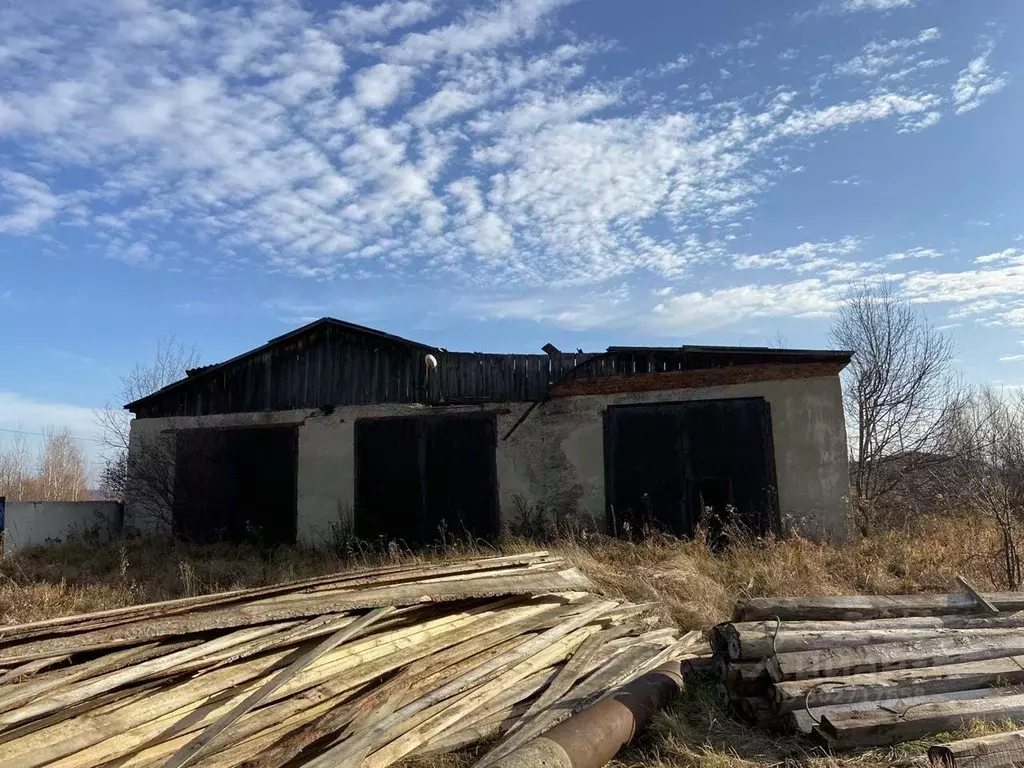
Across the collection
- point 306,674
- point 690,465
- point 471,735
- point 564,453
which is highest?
point 564,453

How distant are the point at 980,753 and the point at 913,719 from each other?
48 centimetres

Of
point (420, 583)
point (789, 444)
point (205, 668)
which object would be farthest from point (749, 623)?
point (789, 444)

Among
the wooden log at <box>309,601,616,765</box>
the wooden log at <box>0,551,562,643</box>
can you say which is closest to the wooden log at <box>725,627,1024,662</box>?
the wooden log at <box>309,601,616,765</box>

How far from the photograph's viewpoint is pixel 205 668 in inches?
169

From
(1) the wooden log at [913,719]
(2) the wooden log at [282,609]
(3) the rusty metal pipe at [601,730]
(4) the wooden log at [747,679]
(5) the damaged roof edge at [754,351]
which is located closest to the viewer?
(3) the rusty metal pipe at [601,730]

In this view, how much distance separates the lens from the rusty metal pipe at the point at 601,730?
3984 millimetres

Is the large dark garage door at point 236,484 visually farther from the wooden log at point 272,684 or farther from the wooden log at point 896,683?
the wooden log at point 896,683

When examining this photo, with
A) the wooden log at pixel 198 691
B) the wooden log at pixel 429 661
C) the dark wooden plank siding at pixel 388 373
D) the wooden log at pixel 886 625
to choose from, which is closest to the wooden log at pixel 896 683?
the wooden log at pixel 886 625

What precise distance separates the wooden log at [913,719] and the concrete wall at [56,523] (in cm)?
1486

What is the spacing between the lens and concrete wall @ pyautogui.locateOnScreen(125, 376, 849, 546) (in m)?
11.5

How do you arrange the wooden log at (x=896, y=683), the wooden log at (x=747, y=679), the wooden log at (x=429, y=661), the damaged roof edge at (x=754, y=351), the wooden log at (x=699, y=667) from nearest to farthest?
the wooden log at (x=429, y=661), the wooden log at (x=896, y=683), the wooden log at (x=747, y=679), the wooden log at (x=699, y=667), the damaged roof edge at (x=754, y=351)

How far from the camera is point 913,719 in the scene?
484 centimetres

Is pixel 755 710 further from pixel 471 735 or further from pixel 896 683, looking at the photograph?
pixel 471 735

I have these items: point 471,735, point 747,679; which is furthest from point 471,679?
point 747,679
